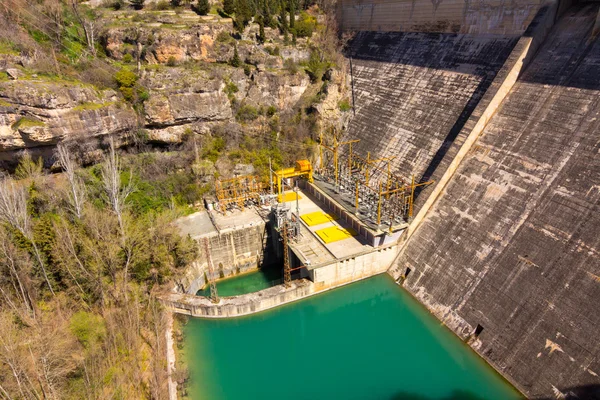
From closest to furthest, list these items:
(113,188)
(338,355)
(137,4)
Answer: (338,355) < (113,188) < (137,4)

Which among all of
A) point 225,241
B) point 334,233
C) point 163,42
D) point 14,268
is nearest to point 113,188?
point 14,268

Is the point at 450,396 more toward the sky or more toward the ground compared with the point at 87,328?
more toward the ground

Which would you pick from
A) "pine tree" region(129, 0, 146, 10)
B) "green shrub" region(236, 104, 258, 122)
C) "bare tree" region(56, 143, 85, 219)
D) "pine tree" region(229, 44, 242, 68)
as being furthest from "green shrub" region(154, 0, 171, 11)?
"bare tree" region(56, 143, 85, 219)

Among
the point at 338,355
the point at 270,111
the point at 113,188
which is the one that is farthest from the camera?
the point at 270,111

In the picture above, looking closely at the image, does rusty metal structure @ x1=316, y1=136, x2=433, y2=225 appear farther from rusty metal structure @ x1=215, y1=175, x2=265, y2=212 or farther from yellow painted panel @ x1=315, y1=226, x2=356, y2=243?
rusty metal structure @ x1=215, y1=175, x2=265, y2=212

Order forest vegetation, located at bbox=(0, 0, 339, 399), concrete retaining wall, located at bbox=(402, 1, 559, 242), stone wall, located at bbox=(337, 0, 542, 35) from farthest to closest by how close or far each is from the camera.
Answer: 1. stone wall, located at bbox=(337, 0, 542, 35)
2. concrete retaining wall, located at bbox=(402, 1, 559, 242)
3. forest vegetation, located at bbox=(0, 0, 339, 399)

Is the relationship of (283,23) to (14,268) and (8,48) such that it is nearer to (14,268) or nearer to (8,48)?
(8,48)

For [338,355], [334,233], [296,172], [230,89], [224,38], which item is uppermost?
[224,38]
